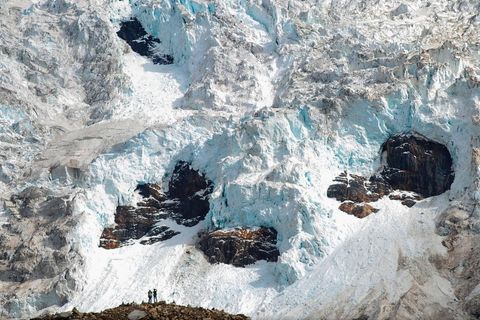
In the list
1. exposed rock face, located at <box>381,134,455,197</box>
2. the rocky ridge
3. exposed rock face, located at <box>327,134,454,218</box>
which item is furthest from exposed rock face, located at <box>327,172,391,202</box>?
the rocky ridge

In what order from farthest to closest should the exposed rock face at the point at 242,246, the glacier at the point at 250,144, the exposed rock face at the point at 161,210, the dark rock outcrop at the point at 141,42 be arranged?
the dark rock outcrop at the point at 141,42, the exposed rock face at the point at 161,210, the exposed rock face at the point at 242,246, the glacier at the point at 250,144

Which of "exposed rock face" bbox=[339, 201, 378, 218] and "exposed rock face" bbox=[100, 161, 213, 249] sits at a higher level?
"exposed rock face" bbox=[339, 201, 378, 218]

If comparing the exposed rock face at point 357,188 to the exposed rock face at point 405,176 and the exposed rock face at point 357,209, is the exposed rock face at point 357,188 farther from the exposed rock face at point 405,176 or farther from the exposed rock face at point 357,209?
the exposed rock face at point 357,209

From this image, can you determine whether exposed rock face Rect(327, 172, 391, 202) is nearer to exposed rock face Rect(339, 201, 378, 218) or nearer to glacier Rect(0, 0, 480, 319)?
exposed rock face Rect(339, 201, 378, 218)

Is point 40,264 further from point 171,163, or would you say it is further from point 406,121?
point 406,121

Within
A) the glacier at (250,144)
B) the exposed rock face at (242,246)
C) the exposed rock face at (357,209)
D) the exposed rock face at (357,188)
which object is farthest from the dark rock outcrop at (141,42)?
the exposed rock face at (357,209)

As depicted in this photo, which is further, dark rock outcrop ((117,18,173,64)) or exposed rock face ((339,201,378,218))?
dark rock outcrop ((117,18,173,64))

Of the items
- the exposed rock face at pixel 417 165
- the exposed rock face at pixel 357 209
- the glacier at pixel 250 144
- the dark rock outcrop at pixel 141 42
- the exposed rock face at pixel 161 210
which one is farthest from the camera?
the dark rock outcrop at pixel 141 42

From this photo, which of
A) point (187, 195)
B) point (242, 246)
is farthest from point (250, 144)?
point (242, 246)
